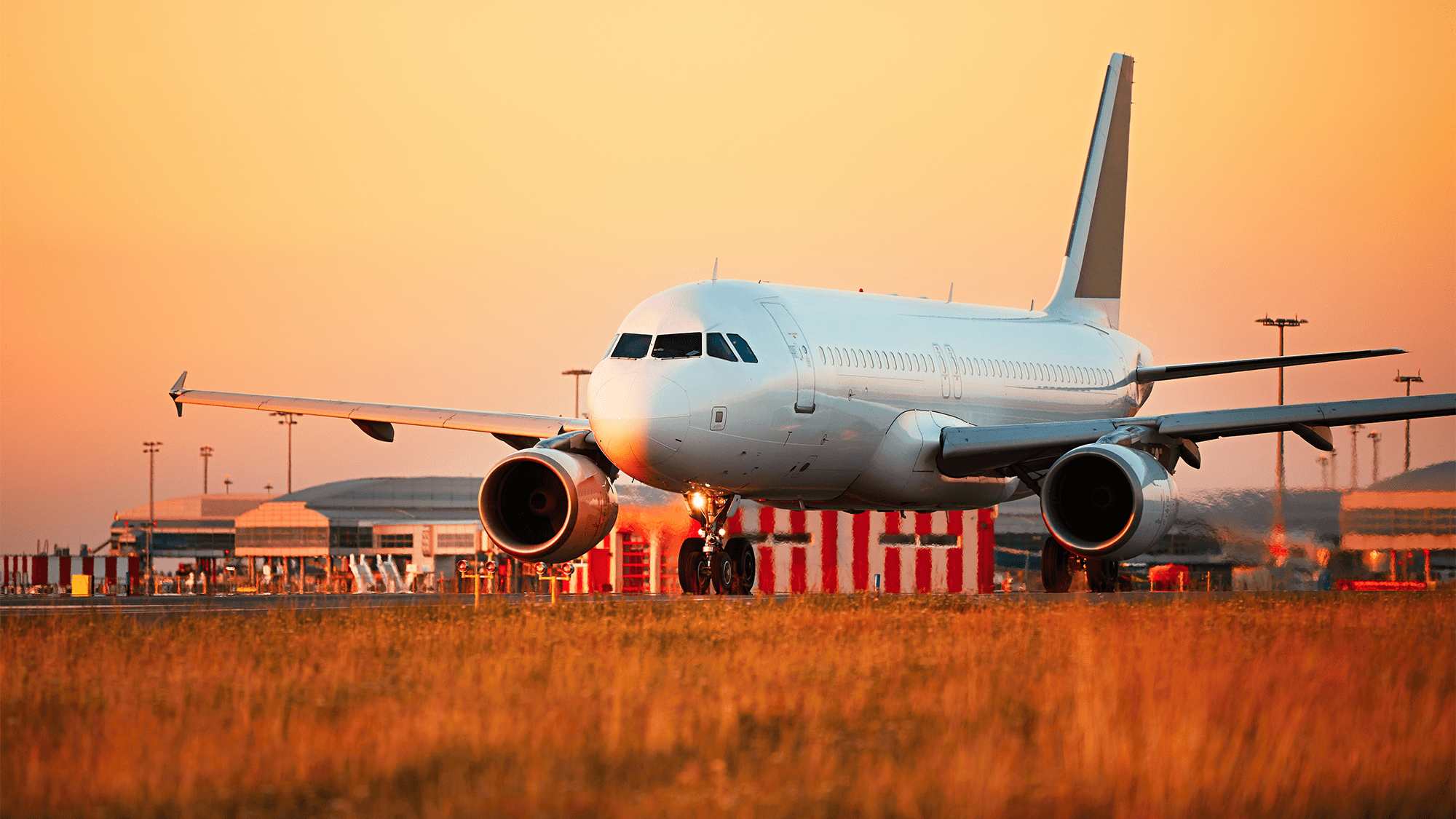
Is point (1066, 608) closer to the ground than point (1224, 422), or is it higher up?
closer to the ground

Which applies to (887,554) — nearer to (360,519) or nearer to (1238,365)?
(1238,365)

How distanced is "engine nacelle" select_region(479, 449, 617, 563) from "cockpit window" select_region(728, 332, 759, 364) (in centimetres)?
314

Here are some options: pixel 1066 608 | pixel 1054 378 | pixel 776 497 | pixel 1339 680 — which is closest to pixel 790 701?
pixel 1339 680

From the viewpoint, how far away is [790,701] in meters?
9.64

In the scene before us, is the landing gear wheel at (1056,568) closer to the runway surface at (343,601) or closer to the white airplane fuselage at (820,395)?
the runway surface at (343,601)

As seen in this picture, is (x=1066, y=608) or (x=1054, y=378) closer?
(x=1066, y=608)

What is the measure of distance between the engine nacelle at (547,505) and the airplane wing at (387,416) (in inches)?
66.2

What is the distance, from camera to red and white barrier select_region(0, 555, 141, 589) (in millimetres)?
57812

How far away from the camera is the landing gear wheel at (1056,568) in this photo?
86.0 feet

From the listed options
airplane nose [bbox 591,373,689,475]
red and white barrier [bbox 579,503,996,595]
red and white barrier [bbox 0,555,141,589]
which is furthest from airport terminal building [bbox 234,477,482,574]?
airplane nose [bbox 591,373,689,475]

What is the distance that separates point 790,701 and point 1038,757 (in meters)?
2.21

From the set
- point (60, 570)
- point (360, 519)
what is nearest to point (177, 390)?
point (60, 570)

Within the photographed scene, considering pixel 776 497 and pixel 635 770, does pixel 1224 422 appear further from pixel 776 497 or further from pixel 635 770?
pixel 635 770

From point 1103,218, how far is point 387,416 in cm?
1519
